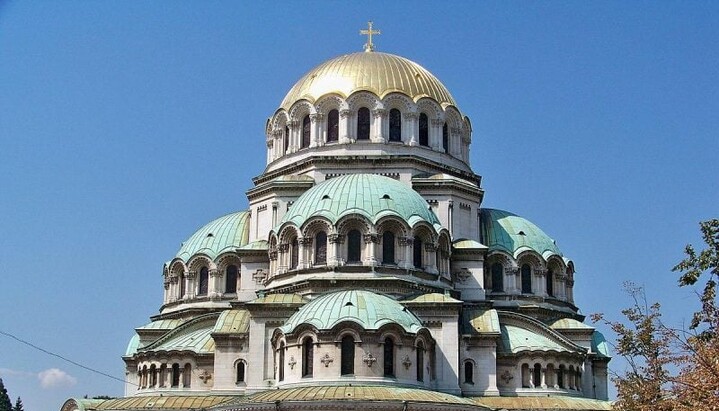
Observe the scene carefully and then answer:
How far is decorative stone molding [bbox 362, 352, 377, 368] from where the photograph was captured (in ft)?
130

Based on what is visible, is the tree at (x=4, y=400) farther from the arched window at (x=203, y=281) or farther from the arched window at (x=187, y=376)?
the arched window at (x=187, y=376)

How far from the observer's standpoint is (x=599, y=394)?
164ft

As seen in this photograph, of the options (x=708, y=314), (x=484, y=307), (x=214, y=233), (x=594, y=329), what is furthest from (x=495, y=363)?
(x=708, y=314)

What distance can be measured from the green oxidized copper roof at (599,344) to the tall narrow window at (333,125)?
48.9ft

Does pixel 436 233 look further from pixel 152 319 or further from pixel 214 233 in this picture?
pixel 152 319

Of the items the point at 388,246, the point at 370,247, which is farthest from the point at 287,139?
the point at 370,247

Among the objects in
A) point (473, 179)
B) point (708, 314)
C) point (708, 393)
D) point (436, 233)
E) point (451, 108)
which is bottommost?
point (708, 393)

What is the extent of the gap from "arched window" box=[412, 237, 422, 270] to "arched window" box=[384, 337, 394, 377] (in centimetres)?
532

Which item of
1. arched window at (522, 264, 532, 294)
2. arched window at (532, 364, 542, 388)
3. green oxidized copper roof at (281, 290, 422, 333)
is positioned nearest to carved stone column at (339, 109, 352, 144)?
arched window at (522, 264, 532, 294)

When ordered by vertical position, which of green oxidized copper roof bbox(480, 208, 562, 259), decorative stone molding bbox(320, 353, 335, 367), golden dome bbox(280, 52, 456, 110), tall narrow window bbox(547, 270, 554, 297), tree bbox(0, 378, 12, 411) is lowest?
tree bbox(0, 378, 12, 411)

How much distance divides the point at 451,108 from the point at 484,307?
10553 millimetres

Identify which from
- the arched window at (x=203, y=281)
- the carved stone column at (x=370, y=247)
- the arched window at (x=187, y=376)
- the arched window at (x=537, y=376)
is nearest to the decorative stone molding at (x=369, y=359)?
the carved stone column at (x=370, y=247)

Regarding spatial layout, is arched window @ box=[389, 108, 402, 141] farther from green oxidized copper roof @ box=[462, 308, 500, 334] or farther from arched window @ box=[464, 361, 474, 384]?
arched window @ box=[464, 361, 474, 384]

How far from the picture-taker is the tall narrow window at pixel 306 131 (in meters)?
51.2
